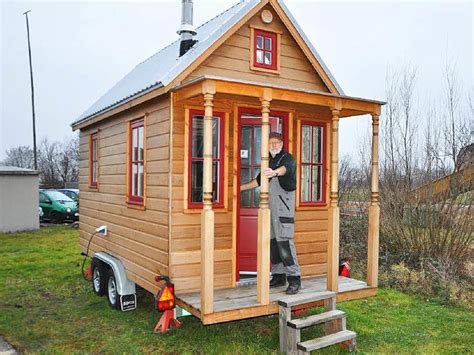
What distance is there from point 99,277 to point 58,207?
39.2 ft

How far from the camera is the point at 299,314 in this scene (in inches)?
244

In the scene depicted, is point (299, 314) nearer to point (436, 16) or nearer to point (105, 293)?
point (105, 293)

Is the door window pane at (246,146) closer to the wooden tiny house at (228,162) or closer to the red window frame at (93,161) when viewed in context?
the wooden tiny house at (228,162)

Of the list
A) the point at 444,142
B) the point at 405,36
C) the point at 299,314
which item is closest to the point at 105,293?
the point at 299,314

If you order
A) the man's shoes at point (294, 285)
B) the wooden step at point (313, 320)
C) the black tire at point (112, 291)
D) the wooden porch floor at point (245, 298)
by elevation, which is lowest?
the black tire at point (112, 291)

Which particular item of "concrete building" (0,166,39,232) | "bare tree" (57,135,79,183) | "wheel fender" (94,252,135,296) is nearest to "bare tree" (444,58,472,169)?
"wheel fender" (94,252,135,296)

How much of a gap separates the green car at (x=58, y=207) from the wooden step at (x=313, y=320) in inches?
575

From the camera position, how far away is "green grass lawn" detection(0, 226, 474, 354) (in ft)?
16.2

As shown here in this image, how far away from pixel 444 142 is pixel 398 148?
109cm

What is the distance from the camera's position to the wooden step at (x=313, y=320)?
434cm

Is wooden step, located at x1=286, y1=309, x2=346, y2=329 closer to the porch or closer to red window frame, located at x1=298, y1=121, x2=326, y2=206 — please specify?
the porch

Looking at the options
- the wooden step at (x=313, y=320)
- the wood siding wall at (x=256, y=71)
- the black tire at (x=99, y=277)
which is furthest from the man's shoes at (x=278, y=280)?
the black tire at (x=99, y=277)

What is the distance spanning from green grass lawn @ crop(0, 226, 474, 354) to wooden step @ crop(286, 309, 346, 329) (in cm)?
41

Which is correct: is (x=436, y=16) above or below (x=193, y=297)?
above
